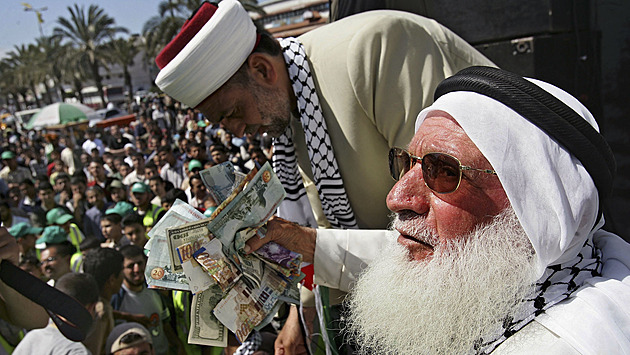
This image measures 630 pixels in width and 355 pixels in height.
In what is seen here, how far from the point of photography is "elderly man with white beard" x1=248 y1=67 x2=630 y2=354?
1.15 metres

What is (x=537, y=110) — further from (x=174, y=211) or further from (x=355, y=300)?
(x=174, y=211)

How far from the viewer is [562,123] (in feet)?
3.84

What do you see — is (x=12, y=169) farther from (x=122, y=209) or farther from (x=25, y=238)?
(x=122, y=209)

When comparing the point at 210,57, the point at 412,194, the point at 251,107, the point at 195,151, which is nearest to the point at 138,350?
the point at 251,107

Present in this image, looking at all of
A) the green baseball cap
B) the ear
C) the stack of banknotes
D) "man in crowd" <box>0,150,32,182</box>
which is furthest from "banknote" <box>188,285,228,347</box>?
"man in crowd" <box>0,150,32,182</box>

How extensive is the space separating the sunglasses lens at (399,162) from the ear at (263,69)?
92 cm

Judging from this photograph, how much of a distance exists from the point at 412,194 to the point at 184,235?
0.78 m

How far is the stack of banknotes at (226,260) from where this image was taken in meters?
1.67

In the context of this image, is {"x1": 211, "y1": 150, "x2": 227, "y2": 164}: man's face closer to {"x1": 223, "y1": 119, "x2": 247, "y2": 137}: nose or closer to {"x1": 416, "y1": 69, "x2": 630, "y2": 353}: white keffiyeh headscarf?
{"x1": 223, "y1": 119, "x2": 247, "y2": 137}: nose

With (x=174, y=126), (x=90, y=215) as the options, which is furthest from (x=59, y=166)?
(x=174, y=126)

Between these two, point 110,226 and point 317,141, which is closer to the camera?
point 317,141

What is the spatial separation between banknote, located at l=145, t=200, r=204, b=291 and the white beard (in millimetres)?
782

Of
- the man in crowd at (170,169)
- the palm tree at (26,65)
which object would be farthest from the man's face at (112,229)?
the palm tree at (26,65)

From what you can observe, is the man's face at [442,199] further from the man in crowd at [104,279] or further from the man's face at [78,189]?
the man's face at [78,189]
